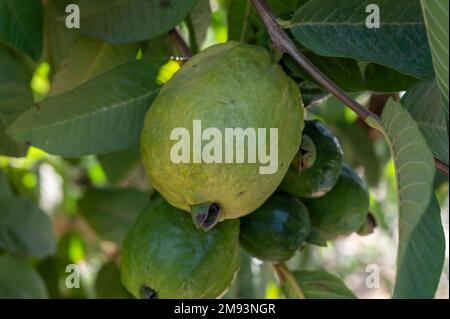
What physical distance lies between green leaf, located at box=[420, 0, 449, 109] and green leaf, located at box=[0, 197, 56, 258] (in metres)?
1.28

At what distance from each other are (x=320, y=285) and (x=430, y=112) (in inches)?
21.6

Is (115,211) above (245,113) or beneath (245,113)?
beneath

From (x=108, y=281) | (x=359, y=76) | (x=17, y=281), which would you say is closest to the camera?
(x=359, y=76)

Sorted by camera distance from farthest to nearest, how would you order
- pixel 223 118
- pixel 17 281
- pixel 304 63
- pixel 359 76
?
pixel 17 281, pixel 359 76, pixel 304 63, pixel 223 118

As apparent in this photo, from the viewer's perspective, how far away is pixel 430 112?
3.24 ft

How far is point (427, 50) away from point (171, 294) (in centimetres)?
49

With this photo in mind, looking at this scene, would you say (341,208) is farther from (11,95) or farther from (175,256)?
(11,95)

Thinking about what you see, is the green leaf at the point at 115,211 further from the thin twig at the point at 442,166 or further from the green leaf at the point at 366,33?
the thin twig at the point at 442,166

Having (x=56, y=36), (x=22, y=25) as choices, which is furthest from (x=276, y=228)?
(x=56, y=36)

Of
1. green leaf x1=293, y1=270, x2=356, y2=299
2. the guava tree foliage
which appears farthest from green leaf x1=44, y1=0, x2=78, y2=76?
green leaf x1=293, y1=270, x2=356, y2=299

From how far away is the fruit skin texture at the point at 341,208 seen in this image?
1.28 m

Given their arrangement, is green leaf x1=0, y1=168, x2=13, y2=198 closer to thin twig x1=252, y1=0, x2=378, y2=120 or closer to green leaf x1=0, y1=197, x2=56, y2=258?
green leaf x1=0, y1=197, x2=56, y2=258
